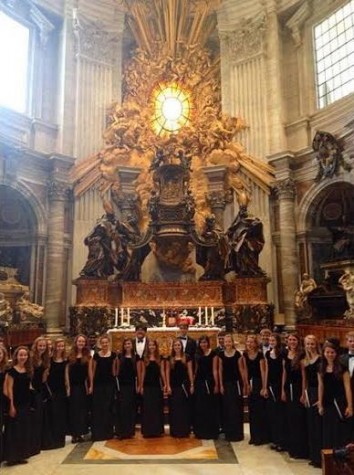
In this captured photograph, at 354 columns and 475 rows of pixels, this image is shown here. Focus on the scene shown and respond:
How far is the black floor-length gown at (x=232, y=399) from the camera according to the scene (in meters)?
5.39

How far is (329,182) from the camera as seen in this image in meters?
12.7

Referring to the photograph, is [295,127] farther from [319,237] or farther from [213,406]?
[213,406]

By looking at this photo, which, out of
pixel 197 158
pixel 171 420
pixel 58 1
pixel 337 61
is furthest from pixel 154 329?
pixel 58 1

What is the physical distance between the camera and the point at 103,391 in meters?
5.49

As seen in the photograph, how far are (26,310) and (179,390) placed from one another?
6.80m

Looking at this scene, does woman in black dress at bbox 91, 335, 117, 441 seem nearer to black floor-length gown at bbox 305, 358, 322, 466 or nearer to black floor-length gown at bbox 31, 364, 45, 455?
black floor-length gown at bbox 31, 364, 45, 455

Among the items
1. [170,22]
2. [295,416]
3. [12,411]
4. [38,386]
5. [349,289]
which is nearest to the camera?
[12,411]

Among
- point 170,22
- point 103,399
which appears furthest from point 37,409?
point 170,22

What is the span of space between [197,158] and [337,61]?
16.4 ft

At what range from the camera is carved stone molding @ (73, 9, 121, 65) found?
15.1 m

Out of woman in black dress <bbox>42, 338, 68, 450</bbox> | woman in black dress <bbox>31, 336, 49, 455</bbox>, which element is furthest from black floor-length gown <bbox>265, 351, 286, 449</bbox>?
woman in black dress <bbox>31, 336, 49, 455</bbox>

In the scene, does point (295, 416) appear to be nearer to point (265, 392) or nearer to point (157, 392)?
point (265, 392)

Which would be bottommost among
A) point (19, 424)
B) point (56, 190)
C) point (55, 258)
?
point (19, 424)

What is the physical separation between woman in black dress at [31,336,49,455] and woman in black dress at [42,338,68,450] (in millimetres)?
81
